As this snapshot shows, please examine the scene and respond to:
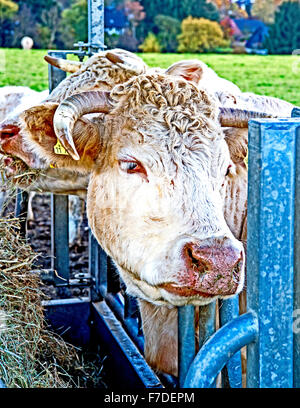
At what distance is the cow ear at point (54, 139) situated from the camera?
9.88 ft

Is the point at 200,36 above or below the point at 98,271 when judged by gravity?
above

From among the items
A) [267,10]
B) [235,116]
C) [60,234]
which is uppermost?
[267,10]

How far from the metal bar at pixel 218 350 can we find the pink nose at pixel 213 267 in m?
0.64

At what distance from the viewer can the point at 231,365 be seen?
7.11 feet

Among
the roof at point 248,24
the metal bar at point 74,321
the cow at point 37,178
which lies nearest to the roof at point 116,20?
the roof at point 248,24

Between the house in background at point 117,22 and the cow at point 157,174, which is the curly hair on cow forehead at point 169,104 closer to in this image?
the cow at point 157,174

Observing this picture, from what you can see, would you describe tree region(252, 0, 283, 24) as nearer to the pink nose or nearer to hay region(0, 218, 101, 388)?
hay region(0, 218, 101, 388)

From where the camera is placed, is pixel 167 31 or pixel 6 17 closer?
pixel 6 17

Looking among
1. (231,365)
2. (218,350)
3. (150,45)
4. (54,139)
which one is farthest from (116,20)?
(218,350)

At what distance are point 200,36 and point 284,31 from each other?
5425mm

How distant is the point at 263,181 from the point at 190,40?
132 ft

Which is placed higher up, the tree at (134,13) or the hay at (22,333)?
the tree at (134,13)

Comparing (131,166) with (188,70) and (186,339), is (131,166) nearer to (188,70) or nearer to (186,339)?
(186,339)

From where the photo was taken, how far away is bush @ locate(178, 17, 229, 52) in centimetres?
3972
